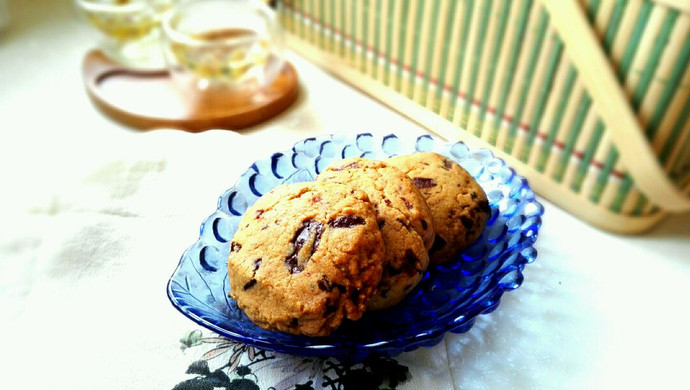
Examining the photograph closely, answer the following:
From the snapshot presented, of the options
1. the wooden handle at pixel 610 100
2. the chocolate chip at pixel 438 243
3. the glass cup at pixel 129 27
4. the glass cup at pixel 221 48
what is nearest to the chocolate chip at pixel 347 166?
the chocolate chip at pixel 438 243

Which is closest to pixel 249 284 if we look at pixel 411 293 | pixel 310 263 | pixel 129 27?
pixel 310 263

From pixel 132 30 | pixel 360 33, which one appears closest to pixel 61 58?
pixel 132 30

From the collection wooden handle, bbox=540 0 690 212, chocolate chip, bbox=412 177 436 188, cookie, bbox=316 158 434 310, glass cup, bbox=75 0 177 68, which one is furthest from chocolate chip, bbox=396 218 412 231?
glass cup, bbox=75 0 177 68

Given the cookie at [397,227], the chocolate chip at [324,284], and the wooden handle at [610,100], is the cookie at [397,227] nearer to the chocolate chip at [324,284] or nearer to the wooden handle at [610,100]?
the chocolate chip at [324,284]

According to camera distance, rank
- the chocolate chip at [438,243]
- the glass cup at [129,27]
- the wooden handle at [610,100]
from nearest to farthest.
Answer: the chocolate chip at [438,243] → the wooden handle at [610,100] → the glass cup at [129,27]

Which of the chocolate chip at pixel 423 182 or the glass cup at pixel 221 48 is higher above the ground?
the chocolate chip at pixel 423 182

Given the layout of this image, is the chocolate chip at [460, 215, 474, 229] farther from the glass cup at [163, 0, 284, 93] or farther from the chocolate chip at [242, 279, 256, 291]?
the glass cup at [163, 0, 284, 93]
